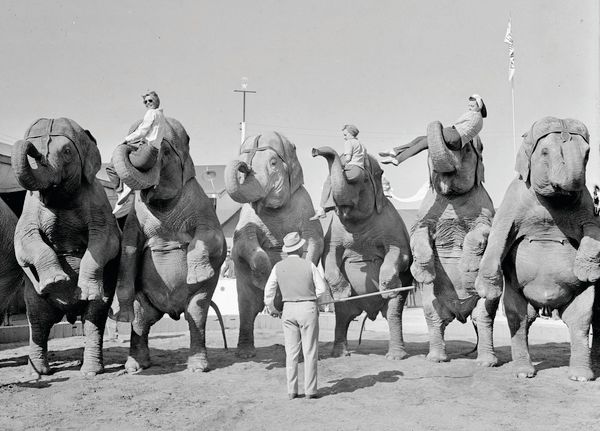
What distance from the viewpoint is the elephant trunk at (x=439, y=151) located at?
Answer: 739 cm

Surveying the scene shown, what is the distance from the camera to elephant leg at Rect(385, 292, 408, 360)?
26.5 feet

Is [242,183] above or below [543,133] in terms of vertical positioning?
below

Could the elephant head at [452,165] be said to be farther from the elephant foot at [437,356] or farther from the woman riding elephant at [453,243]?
the elephant foot at [437,356]

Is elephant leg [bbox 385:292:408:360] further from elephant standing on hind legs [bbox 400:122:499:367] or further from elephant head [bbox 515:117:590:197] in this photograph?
elephant head [bbox 515:117:590:197]

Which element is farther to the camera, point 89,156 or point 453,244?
point 453,244

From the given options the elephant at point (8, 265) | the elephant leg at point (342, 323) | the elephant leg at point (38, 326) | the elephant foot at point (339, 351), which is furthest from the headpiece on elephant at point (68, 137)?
the elephant foot at point (339, 351)

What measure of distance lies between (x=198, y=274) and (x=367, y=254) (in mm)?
2157

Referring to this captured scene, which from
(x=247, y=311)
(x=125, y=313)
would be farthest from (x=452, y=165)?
(x=125, y=313)

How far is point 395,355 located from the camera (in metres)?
8.05

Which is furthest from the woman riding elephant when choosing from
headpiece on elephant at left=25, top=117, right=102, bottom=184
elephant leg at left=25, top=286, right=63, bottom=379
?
elephant leg at left=25, top=286, right=63, bottom=379

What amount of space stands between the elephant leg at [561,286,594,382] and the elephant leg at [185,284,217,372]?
12.2 ft

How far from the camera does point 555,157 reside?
6.44 meters

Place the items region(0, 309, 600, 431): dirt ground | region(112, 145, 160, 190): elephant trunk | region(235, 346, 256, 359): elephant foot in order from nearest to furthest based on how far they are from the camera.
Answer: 1. region(0, 309, 600, 431): dirt ground
2. region(112, 145, 160, 190): elephant trunk
3. region(235, 346, 256, 359): elephant foot

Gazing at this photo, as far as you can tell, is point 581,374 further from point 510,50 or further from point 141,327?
point 510,50
